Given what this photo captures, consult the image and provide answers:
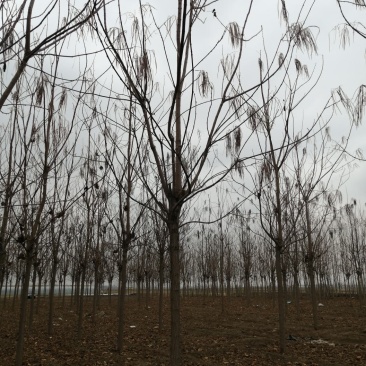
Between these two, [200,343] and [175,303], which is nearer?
[175,303]

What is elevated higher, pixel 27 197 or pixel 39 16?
pixel 39 16

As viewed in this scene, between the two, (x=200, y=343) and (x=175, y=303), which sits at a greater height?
(x=175, y=303)

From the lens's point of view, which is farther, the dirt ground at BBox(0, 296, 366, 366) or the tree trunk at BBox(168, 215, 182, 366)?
the dirt ground at BBox(0, 296, 366, 366)

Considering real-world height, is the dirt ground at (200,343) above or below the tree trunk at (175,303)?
below

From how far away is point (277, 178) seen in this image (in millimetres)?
6449

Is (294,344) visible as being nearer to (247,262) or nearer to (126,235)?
(126,235)

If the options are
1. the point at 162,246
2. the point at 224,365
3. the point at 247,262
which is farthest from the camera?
the point at 247,262

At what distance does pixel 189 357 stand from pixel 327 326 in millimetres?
5585

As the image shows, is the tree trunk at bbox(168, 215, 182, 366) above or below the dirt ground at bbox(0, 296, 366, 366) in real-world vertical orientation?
above

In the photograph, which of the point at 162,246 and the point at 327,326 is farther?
the point at 327,326

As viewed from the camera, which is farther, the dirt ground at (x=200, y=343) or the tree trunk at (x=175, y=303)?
the dirt ground at (x=200, y=343)

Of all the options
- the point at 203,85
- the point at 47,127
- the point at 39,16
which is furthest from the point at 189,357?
the point at 39,16

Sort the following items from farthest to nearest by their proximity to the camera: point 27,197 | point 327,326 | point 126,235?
point 327,326, point 126,235, point 27,197

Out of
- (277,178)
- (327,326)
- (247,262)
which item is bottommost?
(327,326)
